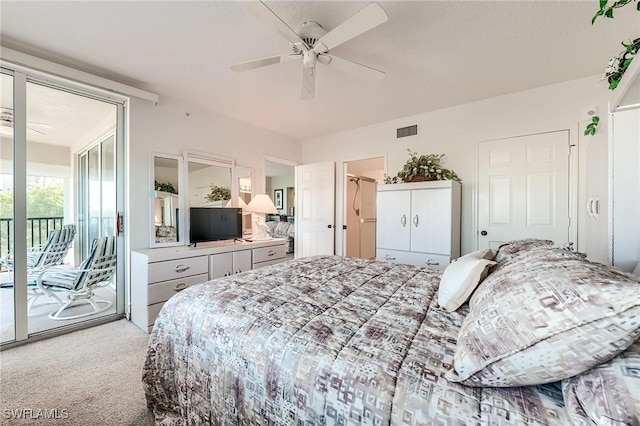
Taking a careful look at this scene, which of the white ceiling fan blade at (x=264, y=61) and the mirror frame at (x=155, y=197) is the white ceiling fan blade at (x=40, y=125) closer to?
the mirror frame at (x=155, y=197)

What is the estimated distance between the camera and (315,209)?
15.1 feet

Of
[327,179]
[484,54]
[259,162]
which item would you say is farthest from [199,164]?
[484,54]

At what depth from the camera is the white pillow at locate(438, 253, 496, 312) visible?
1257 millimetres

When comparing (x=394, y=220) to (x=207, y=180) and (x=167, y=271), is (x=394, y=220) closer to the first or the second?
(x=207, y=180)

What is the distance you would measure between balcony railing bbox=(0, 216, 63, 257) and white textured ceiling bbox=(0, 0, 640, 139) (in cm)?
144

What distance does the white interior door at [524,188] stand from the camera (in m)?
2.84

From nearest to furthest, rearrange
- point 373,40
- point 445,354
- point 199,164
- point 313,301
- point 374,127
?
point 445,354
point 313,301
point 373,40
point 199,164
point 374,127

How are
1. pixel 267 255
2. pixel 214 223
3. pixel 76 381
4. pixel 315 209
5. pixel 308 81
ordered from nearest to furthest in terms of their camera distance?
pixel 76 381 → pixel 308 81 → pixel 214 223 → pixel 267 255 → pixel 315 209

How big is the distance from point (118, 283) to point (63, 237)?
702 mm

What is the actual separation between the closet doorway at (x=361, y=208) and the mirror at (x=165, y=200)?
8.92 ft

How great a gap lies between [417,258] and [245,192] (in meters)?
2.56

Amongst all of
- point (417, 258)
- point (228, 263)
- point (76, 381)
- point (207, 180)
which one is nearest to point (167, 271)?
point (228, 263)

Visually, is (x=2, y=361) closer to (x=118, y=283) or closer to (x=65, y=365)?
(x=65, y=365)

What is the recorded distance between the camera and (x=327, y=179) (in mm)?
4438
